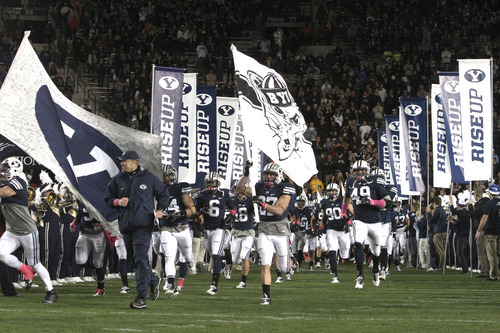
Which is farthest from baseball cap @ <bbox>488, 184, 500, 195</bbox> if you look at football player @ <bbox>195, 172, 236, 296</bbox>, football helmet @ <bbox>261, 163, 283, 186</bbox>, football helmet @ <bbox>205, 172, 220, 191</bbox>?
football helmet @ <bbox>261, 163, 283, 186</bbox>

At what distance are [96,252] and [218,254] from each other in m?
2.44

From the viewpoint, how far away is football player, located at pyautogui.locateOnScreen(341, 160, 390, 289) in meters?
19.1

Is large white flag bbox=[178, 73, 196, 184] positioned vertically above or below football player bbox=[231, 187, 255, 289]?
above

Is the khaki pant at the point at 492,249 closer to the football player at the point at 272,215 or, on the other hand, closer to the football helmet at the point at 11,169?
the football player at the point at 272,215

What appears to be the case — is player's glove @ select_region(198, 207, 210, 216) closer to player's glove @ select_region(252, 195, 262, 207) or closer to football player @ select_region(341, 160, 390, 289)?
football player @ select_region(341, 160, 390, 289)

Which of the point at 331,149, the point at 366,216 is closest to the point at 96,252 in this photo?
the point at 366,216

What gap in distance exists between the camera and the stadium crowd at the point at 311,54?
38.7 metres

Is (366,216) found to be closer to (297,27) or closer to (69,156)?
(69,156)

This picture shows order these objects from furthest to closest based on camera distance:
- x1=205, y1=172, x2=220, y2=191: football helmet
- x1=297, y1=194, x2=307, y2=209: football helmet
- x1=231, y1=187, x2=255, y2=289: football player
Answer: x1=297, y1=194, x2=307, y2=209: football helmet
x1=231, y1=187, x2=255, y2=289: football player
x1=205, y1=172, x2=220, y2=191: football helmet

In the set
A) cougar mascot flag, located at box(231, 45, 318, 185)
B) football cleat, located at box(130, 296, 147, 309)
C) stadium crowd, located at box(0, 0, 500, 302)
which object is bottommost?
football cleat, located at box(130, 296, 147, 309)

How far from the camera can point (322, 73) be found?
4362cm

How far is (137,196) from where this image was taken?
1341cm

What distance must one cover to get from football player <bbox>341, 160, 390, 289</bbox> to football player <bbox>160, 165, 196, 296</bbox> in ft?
11.1

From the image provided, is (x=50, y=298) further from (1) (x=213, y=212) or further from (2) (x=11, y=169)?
(1) (x=213, y=212)
